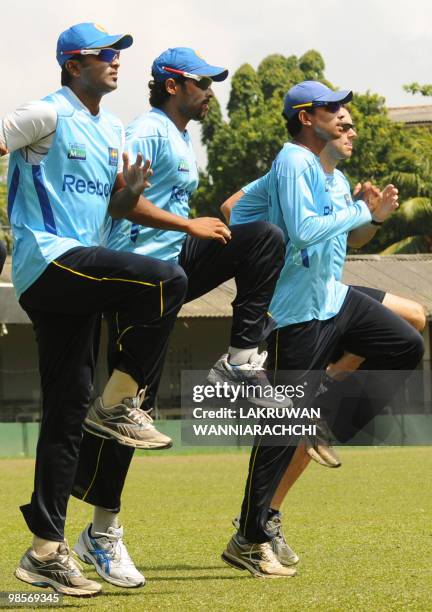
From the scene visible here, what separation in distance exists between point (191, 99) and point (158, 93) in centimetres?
20

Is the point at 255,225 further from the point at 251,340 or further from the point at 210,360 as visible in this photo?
the point at 210,360

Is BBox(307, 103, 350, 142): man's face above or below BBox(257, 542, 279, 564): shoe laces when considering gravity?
above

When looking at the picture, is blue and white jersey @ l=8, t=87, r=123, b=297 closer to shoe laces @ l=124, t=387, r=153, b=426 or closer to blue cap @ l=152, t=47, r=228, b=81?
shoe laces @ l=124, t=387, r=153, b=426

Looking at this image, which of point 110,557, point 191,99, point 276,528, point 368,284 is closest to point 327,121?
point 191,99

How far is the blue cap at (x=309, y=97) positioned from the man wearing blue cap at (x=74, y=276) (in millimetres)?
1673

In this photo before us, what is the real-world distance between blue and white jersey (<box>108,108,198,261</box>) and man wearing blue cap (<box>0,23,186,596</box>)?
0.36 meters

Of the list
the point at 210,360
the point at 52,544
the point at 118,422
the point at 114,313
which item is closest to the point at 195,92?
the point at 114,313

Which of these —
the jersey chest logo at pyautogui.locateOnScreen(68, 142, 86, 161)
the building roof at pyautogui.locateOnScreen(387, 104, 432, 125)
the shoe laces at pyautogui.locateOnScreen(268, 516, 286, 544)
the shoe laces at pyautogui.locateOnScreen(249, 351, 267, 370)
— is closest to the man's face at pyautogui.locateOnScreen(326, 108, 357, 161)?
the shoe laces at pyautogui.locateOnScreen(249, 351, 267, 370)

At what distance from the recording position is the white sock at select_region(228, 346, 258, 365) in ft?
24.6

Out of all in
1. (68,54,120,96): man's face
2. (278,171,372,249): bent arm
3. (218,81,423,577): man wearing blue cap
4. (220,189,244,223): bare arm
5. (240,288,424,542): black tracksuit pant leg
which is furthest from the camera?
(220,189,244,223): bare arm

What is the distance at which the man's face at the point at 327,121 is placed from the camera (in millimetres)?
8266

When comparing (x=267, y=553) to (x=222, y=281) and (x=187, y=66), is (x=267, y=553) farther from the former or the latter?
(x=187, y=66)

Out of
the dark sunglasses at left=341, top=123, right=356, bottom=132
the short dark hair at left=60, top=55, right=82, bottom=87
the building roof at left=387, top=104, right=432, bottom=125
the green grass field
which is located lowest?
the building roof at left=387, top=104, right=432, bottom=125

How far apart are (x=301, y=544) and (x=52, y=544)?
10.2ft
